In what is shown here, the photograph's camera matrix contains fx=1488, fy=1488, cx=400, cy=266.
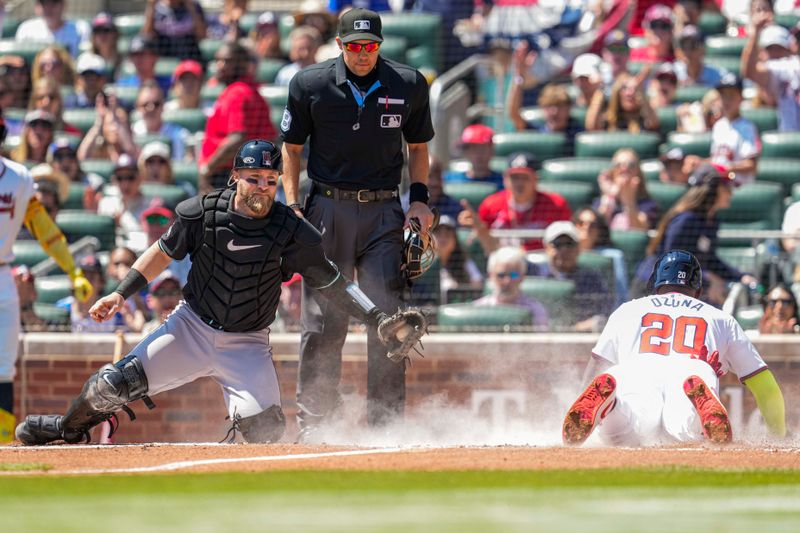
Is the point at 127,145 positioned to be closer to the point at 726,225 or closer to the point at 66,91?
the point at 66,91

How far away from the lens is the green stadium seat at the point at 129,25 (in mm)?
16062

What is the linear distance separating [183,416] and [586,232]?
10.9 ft

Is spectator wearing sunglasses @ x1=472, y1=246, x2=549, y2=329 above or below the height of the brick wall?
above

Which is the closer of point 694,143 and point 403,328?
point 403,328

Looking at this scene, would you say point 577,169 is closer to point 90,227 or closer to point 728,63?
point 728,63

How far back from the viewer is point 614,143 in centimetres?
1287

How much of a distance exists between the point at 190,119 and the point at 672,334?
703 centimetres

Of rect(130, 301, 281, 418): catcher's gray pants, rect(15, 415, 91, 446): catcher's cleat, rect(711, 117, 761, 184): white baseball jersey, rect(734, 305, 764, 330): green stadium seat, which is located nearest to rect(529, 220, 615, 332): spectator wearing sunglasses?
rect(734, 305, 764, 330): green stadium seat

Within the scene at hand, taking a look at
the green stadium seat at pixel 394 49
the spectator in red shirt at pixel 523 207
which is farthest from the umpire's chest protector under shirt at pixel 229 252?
the green stadium seat at pixel 394 49

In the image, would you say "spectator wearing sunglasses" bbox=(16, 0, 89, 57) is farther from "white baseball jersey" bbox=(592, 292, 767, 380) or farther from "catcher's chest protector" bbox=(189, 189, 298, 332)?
"white baseball jersey" bbox=(592, 292, 767, 380)

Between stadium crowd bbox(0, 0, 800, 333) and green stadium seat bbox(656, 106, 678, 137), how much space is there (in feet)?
0.06

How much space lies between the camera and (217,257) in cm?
780

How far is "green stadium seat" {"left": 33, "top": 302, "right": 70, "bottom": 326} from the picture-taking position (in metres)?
11.3

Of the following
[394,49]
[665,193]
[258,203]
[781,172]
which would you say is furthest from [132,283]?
[394,49]
